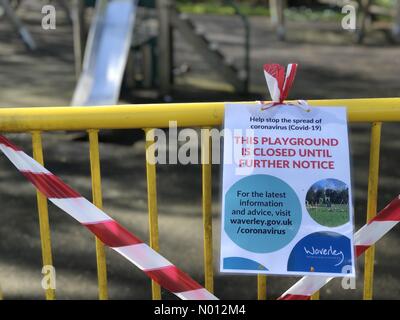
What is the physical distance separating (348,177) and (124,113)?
0.82 metres

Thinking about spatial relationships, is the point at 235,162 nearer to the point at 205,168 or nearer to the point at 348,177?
the point at 205,168

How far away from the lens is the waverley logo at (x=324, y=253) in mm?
2088

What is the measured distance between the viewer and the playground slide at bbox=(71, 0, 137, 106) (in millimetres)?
7469

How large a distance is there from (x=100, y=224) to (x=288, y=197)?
72 centimetres

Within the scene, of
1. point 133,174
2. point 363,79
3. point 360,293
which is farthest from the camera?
point 363,79

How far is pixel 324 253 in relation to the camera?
2094mm

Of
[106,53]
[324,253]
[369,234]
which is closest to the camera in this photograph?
[324,253]

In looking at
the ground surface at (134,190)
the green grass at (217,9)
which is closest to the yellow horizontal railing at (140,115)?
the ground surface at (134,190)

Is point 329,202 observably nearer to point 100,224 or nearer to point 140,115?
point 140,115

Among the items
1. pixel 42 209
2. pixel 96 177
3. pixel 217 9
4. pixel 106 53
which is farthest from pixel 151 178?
pixel 217 9

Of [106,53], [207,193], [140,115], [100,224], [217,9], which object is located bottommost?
[100,224]

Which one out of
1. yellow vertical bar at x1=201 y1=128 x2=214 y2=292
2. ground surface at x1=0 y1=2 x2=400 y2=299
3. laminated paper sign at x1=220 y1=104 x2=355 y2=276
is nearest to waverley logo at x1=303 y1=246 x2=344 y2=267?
laminated paper sign at x1=220 y1=104 x2=355 y2=276
